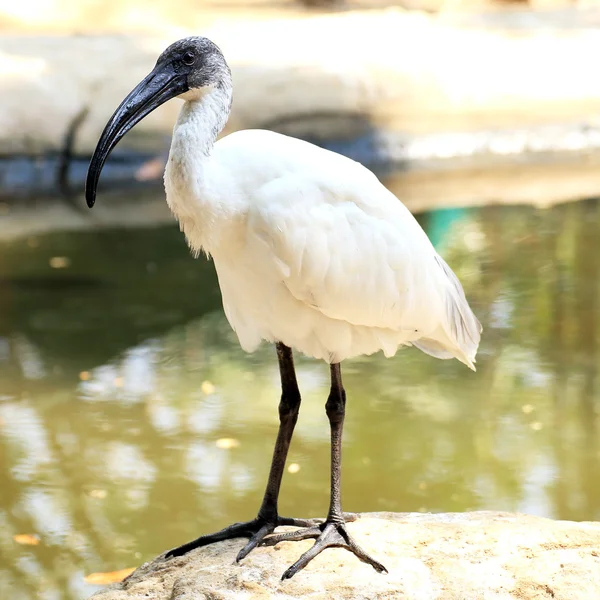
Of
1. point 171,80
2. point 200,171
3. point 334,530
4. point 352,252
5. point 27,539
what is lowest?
point 27,539

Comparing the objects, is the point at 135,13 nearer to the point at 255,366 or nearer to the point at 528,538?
the point at 255,366

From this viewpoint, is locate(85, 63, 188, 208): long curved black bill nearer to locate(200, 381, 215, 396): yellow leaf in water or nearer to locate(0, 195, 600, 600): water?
locate(0, 195, 600, 600): water

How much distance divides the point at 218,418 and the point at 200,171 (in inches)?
108

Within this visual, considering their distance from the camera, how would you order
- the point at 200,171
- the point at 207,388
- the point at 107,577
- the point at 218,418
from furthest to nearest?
the point at 207,388, the point at 218,418, the point at 107,577, the point at 200,171

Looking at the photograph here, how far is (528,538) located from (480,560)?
19 cm

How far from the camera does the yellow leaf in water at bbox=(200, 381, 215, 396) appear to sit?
6.14 m

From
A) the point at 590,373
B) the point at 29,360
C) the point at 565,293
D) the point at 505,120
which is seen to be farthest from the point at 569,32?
the point at 29,360

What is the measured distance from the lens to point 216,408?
19.5ft

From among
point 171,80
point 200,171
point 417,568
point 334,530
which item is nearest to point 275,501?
point 334,530

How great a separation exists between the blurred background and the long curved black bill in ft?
6.42

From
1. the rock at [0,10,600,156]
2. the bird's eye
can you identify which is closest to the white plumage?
the bird's eye

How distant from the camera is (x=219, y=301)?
758 cm

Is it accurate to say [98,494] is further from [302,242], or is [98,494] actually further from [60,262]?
[60,262]

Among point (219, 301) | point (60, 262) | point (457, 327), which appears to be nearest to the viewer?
point (457, 327)
